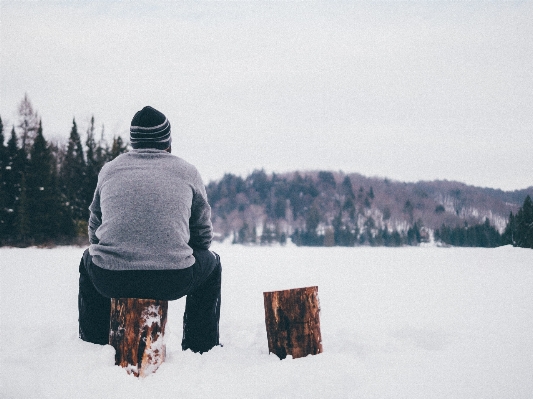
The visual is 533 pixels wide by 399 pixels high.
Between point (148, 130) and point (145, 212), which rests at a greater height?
point (148, 130)

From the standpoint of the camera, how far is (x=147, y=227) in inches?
89.5

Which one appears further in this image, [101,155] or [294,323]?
[101,155]

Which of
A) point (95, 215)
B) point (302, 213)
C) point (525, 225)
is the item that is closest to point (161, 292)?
point (95, 215)

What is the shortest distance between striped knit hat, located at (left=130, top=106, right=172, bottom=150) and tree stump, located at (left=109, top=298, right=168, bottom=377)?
1.01 m

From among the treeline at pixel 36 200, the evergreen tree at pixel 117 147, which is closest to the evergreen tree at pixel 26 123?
the treeline at pixel 36 200

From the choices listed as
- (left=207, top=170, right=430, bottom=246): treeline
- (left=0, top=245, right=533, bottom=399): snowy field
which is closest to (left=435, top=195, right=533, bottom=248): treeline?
(left=0, top=245, right=533, bottom=399): snowy field

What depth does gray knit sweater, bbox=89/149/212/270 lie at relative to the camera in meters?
2.26

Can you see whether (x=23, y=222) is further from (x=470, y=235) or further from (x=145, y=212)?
(x=470, y=235)

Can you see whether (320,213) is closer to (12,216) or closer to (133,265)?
(12,216)

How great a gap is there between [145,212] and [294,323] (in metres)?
1.41

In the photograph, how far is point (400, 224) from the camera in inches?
3686

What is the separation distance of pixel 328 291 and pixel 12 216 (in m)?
30.4

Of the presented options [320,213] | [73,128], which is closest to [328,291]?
[73,128]

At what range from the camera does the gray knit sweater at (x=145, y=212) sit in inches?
89.0
